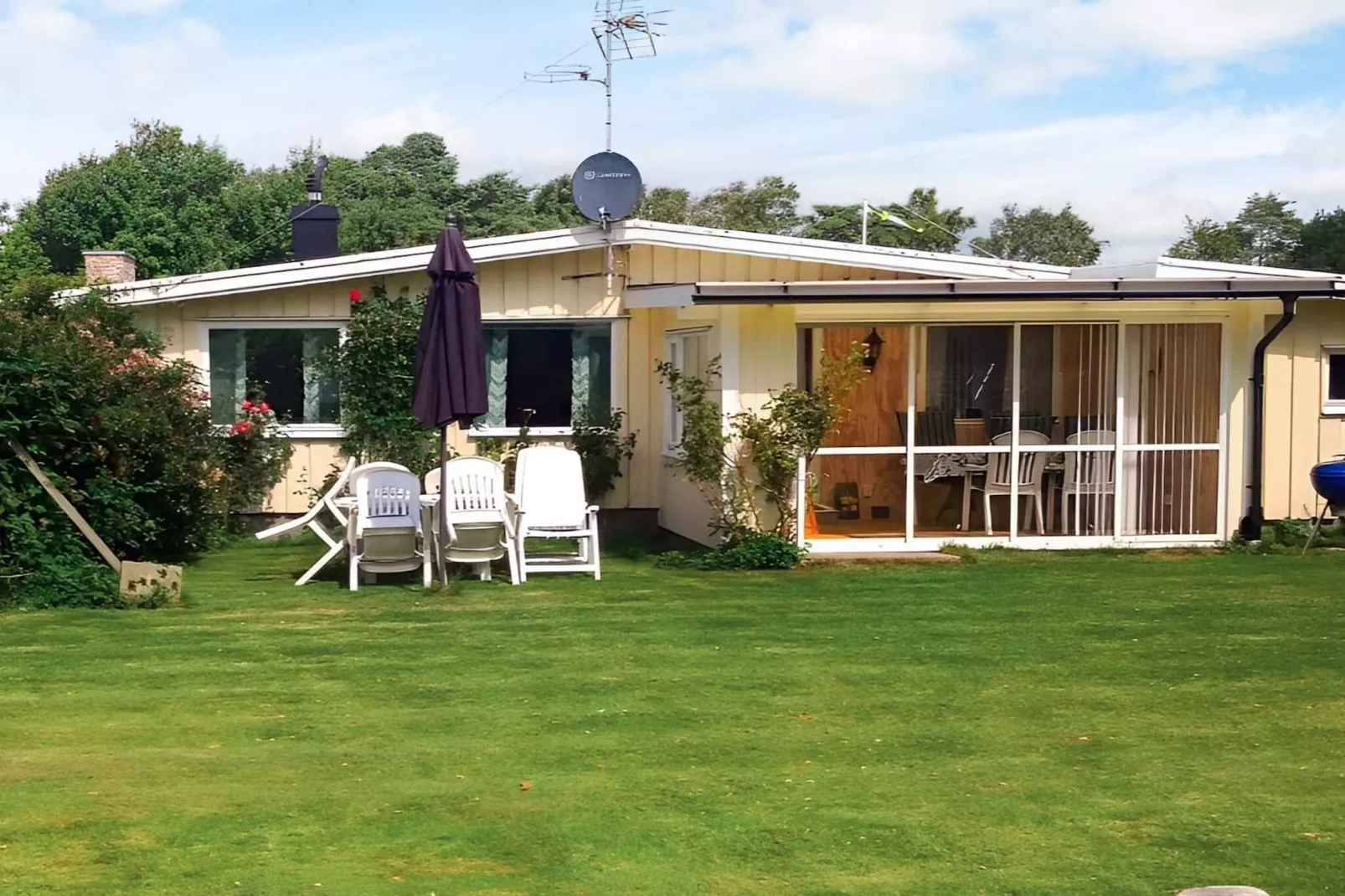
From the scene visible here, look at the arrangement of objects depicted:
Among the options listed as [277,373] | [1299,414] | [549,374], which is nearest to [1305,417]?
[1299,414]

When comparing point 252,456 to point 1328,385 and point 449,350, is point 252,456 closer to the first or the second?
point 449,350

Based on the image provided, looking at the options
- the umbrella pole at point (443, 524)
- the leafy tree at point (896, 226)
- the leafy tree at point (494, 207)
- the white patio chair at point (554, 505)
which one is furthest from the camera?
the leafy tree at point (896, 226)

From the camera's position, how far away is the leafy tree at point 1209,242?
46250 mm

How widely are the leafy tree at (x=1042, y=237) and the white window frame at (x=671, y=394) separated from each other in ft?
130

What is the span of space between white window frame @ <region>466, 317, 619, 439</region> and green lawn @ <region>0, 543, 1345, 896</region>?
4.00 meters

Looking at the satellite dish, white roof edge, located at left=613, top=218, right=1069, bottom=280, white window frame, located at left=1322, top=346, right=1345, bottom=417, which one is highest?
the satellite dish

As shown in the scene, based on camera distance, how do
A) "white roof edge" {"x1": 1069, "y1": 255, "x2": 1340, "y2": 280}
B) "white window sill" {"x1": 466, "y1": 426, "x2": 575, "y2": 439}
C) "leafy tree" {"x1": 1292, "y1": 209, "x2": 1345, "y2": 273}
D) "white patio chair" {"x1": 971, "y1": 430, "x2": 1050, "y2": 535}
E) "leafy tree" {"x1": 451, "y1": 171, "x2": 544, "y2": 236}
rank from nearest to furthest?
"white roof edge" {"x1": 1069, "y1": 255, "x2": 1340, "y2": 280}
"white patio chair" {"x1": 971, "y1": 430, "x2": 1050, "y2": 535}
"white window sill" {"x1": 466, "y1": 426, "x2": 575, "y2": 439}
"leafy tree" {"x1": 1292, "y1": 209, "x2": 1345, "y2": 273}
"leafy tree" {"x1": 451, "y1": 171, "x2": 544, "y2": 236}

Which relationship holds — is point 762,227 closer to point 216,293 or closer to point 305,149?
point 305,149

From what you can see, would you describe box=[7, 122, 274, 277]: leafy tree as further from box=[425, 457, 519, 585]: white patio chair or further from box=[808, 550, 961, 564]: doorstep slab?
box=[808, 550, 961, 564]: doorstep slab

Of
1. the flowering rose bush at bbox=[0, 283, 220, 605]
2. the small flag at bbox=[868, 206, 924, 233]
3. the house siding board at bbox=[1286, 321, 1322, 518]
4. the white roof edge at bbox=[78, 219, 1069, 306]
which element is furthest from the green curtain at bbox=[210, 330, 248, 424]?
the house siding board at bbox=[1286, 321, 1322, 518]

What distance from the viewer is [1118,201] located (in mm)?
51156

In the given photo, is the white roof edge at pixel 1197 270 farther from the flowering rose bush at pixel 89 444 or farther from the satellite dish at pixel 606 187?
the flowering rose bush at pixel 89 444

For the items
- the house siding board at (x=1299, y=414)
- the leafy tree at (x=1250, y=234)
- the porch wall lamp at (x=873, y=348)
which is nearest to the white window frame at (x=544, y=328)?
the porch wall lamp at (x=873, y=348)

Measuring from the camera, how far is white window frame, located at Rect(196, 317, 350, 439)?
14.0m
